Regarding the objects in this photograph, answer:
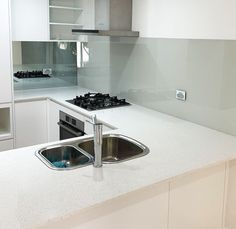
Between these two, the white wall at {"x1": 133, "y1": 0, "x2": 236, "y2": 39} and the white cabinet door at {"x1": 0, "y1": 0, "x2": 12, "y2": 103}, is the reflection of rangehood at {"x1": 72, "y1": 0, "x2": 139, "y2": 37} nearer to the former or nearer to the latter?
the white wall at {"x1": 133, "y1": 0, "x2": 236, "y2": 39}

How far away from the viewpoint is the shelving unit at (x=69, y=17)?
353cm

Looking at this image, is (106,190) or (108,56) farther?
(108,56)

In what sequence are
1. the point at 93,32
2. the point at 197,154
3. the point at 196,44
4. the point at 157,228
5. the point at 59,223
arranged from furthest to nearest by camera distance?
the point at 93,32 → the point at 196,44 → the point at 197,154 → the point at 157,228 → the point at 59,223

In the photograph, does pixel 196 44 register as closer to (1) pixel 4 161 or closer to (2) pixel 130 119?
(2) pixel 130 119

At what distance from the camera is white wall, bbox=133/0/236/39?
7.20 ft

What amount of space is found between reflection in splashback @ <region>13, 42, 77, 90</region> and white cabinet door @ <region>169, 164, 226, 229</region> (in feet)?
8.20

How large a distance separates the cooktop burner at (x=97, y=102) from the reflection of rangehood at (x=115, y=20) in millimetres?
635

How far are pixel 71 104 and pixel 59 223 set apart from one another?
1827mm

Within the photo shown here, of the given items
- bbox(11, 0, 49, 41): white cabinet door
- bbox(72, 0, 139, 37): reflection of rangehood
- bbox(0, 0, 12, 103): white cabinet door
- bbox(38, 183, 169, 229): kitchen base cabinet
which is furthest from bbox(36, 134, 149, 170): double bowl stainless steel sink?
bbox(11, 0, 49, 41): white cabinet door

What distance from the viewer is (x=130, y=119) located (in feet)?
8.63

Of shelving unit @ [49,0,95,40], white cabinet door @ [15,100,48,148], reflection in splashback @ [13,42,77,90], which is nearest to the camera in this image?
white cabinet door @ [15,100,48,148]

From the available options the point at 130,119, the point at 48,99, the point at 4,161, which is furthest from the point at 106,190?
the point at 48,99

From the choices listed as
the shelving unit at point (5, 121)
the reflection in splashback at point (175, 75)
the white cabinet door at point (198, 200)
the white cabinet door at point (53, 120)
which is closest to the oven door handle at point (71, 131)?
the white cabinet door at point (53, 120)

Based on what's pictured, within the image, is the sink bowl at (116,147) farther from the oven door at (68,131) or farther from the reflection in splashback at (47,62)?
the reflection in splashback at (47,62)
